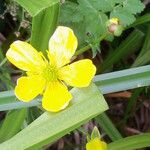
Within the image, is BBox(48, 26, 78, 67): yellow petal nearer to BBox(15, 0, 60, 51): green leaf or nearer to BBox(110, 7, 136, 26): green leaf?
BBox(15, 0, 60, 51): green leaf

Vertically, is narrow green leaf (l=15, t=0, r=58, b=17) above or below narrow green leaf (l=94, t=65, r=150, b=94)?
above

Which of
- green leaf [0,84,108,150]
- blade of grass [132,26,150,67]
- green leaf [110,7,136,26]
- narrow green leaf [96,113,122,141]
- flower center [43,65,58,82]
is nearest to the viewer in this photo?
green leaf [0,84,108,150]

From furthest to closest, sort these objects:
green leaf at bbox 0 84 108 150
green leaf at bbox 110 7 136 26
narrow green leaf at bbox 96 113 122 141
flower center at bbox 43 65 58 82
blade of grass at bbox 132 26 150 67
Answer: blade of grass at bbox 132 26 150 67
narrow green leaf at bbox 96 113 122 141
green leaf at bbox 110 7 136 26
flower center at bbox 43 65 58 82
green leaf at bbox 0 84 108 150

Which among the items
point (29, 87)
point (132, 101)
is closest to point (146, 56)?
point (132, 101)

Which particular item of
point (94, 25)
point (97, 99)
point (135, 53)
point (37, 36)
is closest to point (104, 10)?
point (94, 25)

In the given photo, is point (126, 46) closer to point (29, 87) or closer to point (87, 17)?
point (87, 17)

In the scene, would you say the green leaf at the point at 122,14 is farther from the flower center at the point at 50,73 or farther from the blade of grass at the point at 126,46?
the blade of grass at the point at 126,46

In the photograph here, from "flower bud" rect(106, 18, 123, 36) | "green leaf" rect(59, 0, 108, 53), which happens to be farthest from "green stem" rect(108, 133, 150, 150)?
"flower bud" rect(106, 18, 123, 36)
